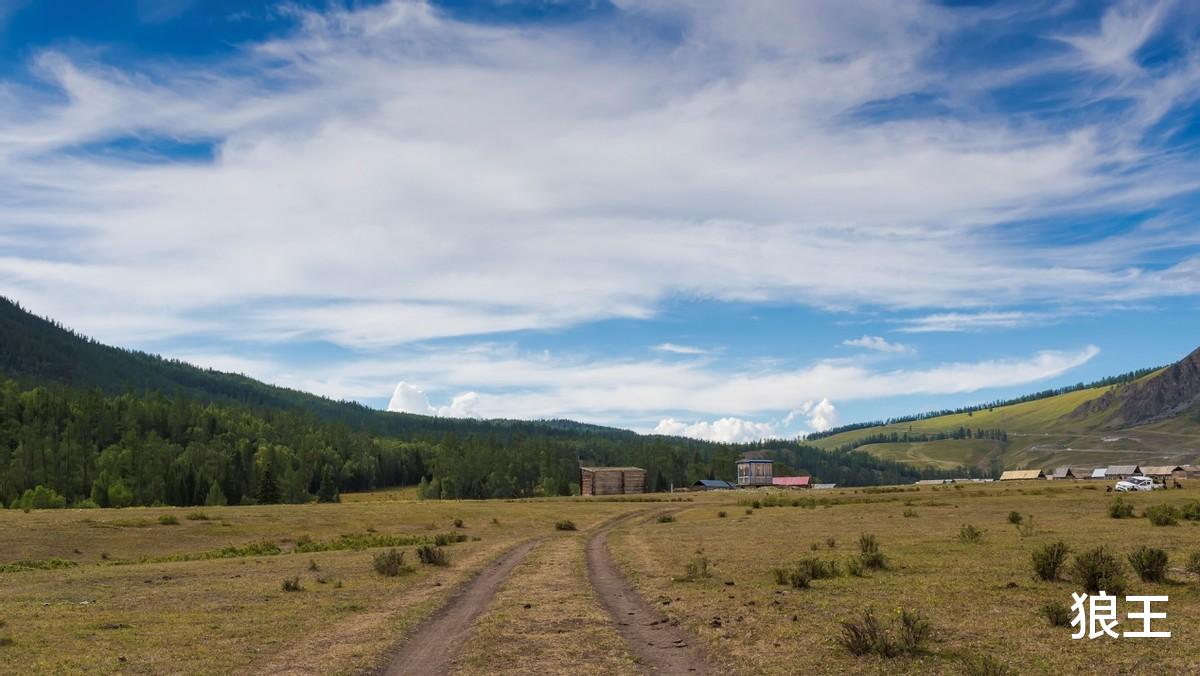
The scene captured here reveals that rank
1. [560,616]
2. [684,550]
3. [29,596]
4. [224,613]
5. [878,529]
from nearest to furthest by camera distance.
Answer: [560,616] < [224,613] < [29,596] < [684,550] < [878,529]

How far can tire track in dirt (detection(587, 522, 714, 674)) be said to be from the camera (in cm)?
1880

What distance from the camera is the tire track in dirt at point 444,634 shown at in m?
19.4

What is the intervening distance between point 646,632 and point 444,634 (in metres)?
5.75

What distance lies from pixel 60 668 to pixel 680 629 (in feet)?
49.9

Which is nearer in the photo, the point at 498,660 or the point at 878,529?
the point at 498,660

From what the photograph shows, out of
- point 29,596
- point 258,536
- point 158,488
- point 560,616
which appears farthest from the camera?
point 158,488

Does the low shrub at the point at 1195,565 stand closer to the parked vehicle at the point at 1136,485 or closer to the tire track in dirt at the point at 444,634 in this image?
the tire track in dirt at the point at 444,634

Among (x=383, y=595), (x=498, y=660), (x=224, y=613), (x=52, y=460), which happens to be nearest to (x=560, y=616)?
(x=498, y=660)

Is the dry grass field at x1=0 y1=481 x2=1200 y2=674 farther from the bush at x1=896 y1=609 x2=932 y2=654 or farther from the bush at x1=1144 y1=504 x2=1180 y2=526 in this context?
the bush at x1=1144 y1=504 x2=1180 y2=526

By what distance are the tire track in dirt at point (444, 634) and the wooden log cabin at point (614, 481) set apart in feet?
490

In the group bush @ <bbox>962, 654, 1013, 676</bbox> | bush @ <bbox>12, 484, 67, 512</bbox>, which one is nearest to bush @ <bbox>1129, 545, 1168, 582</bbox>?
bush @ <bbox>962, 654, 1013, 676</bbox>

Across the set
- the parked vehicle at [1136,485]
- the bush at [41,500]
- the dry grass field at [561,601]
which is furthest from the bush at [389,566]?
the bush at [41,500]

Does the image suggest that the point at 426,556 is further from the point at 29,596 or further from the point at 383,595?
the point at 29,596

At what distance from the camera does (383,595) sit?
31.4 metres
